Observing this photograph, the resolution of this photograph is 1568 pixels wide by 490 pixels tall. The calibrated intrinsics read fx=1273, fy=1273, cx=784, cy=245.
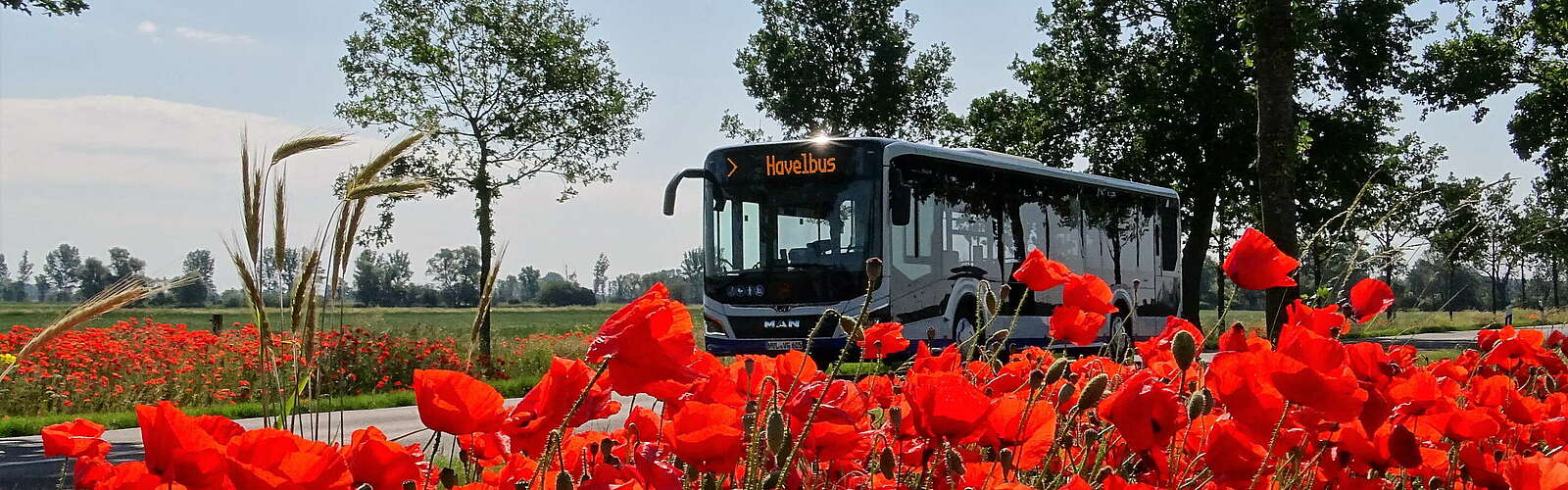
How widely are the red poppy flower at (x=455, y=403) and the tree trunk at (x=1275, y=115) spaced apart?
10087 millimetres

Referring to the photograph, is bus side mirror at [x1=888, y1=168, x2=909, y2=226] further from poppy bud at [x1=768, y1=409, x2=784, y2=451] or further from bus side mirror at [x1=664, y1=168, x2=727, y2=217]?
poppy bud at [x1=768, y1=409, x2=784, y2=451]

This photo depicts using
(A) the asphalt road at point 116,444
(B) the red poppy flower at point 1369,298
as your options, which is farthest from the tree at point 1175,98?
(B) the red poppy flower at point 1369,298

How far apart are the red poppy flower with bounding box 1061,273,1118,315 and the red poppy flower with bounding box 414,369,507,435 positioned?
1.43 m

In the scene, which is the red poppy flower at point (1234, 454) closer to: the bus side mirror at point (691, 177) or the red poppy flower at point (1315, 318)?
the red poppy flower at point (1315, 318)

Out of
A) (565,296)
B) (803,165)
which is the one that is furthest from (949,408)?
(565,296)

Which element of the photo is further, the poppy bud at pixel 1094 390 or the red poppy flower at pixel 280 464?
the poppy bud at pixel 1094 390

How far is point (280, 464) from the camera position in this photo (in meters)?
0.88

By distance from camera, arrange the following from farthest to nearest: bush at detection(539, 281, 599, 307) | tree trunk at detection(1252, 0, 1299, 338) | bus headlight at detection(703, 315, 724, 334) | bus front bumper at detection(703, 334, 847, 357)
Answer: bush at detection(539, 281, 599, 307) < bus headlight at detection(703, 315, 724, 334) < bus front bumper at detection(703, 334, 847, 357) < tree trunk at detection(1252, 0, 1299, 338)

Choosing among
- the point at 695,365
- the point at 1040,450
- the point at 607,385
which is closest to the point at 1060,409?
the point at 1040,450

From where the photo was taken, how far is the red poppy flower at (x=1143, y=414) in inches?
54.6

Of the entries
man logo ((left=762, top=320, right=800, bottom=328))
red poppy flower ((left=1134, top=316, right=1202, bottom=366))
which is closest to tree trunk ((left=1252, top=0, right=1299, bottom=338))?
man logo ((left=762, top=320, right=800, bottom=328))

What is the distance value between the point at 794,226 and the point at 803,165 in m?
0.59

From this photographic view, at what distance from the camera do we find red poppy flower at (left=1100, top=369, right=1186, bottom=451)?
139 cm

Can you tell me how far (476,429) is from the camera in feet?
3.66
